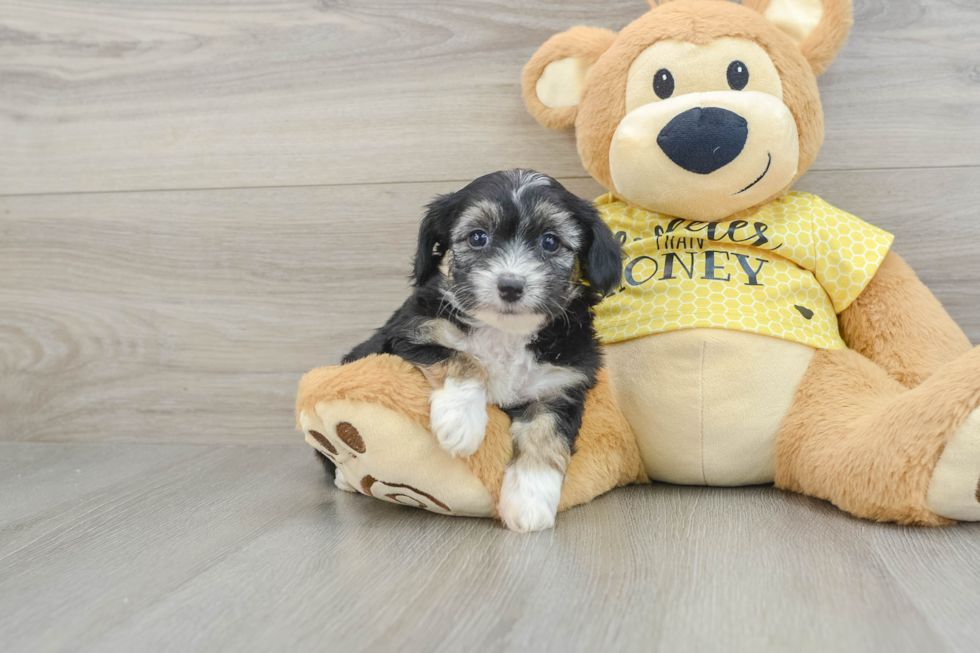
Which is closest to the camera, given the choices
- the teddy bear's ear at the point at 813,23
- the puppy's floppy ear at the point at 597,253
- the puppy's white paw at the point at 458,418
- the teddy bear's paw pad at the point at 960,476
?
the teddy bear's paw pad at the point at 960,476

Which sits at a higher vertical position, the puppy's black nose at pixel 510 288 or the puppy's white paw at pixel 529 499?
the puppy's black nose at pixel 510 288

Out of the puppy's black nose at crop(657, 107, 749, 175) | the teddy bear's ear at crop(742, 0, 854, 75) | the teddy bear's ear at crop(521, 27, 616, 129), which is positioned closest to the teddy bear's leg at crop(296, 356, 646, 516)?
the puppy's black nose at crop(657, 107, 749, 175)

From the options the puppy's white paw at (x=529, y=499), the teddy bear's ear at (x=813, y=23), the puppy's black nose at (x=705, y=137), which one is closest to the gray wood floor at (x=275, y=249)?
the puppy's white paw at (x=529, y=499)

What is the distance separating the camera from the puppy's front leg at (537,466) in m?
1.47

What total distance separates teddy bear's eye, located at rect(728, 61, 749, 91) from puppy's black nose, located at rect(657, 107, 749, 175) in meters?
0.10

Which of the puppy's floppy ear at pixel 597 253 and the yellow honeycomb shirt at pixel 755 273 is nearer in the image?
the puppy's floppy ear at pixel 597 253

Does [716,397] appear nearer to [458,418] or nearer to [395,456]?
[458,418]

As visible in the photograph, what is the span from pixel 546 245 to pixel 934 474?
2.75 feet

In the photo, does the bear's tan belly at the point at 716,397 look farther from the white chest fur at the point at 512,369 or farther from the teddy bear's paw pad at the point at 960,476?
the teddy bear's paw pad at the point at 960,476

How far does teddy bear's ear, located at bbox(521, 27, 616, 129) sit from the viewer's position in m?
1.87

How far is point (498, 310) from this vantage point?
1436mm

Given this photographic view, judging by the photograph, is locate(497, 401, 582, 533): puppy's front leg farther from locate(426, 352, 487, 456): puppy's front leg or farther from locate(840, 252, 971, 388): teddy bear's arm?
locate(840, 252, 971, 388): teddy bear's arm

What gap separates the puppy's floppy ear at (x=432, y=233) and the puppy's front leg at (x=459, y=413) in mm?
240

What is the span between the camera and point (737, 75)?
168cm
